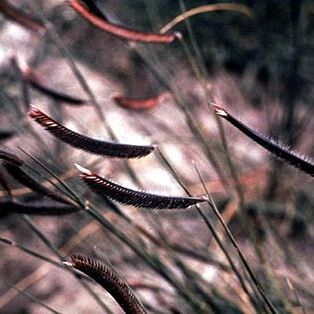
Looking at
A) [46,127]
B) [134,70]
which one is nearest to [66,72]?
[134,70]

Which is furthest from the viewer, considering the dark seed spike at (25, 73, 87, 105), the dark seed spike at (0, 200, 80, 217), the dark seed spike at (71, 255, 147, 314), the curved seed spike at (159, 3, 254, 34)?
the dark seed spike at (25, 73, 87, 105)

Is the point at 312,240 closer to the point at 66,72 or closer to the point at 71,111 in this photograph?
the point at 71,111

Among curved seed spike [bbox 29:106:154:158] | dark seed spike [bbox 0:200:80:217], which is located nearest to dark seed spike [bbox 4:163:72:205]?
dark seed spike [bbox 0:200:80:217]

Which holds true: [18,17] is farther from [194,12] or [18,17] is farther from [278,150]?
[278,150]

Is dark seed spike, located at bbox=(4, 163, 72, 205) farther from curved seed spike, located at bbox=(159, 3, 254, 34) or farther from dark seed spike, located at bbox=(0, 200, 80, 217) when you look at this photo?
curved seed spike, located at bbox=(159, 3, 254, 34)

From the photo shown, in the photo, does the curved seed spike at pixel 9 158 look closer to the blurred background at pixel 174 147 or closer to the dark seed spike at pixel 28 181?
the dark seed spike at pixel 28 181

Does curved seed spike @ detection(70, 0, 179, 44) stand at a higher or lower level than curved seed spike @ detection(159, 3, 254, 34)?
lower
